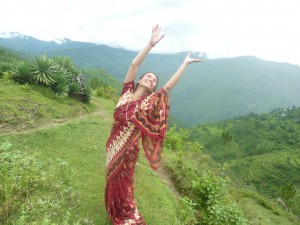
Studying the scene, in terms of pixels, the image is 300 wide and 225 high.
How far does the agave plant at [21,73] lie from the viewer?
12248 mm

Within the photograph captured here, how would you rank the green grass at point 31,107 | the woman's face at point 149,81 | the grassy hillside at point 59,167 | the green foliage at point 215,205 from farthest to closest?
the green grass at point 31,107, the green foliage at point 215,205, the woman's face at point 149,81, the grassy hillside at point 59,167

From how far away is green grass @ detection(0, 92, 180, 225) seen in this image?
552cm

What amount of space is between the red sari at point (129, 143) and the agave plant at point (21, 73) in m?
8.85

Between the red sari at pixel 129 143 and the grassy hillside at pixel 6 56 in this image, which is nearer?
the red sari at pixel 129 143

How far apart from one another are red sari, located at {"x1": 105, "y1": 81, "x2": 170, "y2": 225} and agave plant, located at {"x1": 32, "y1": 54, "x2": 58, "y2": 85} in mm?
8700

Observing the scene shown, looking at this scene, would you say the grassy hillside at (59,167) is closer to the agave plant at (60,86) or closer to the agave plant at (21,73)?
the agave plant at (60,86)

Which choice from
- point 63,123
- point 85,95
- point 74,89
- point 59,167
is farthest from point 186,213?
point 85,95

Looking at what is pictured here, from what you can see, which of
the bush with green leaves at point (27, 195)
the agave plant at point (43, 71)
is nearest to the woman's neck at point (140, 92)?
the bush with green leaves at point (27, 195)

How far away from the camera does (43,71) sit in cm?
1279

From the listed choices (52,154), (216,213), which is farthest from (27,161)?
(216,213)

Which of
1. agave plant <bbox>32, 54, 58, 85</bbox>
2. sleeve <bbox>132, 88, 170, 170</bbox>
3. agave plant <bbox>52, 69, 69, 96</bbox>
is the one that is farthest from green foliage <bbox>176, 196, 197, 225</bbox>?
agave plant <bbox>32, 54, 58, 85</bbox>

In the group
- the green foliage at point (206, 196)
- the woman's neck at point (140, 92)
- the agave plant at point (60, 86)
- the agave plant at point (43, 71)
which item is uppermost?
the woman's neck at point (140, 92)

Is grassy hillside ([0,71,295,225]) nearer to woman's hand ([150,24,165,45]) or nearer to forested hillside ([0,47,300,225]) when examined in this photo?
forested hillside ([0,47,300,225])

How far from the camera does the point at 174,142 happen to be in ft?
43.1
